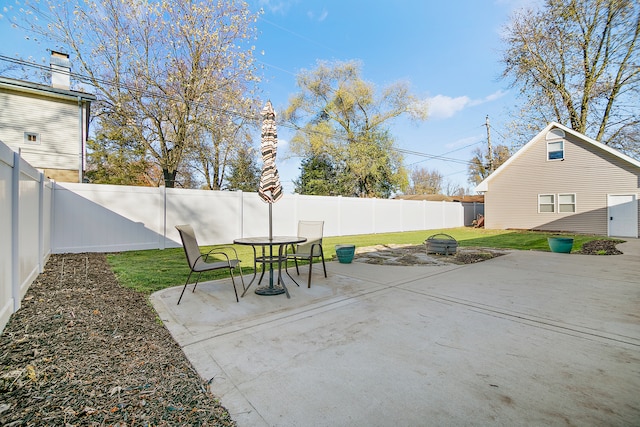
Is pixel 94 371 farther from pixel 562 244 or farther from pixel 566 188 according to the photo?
pixel 566 188

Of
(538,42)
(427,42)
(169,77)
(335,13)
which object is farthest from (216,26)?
(538,42)

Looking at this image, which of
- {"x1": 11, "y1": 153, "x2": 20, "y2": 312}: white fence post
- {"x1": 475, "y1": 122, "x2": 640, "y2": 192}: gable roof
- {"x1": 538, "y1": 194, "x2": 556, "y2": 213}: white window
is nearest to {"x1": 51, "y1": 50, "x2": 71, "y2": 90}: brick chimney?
{"x1": 11, "y1": 153, "x2": 20, "y2": 312}: white fence post

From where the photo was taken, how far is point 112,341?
2545mm

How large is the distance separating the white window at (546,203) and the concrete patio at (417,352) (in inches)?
527

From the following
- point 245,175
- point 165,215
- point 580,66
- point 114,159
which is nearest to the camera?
point 165,215

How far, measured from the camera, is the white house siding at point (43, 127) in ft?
37.6

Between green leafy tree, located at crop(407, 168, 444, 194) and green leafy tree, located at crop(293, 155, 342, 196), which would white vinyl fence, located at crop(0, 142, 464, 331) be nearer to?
green leafy tree, located at crop(293, 155, 342, 196)

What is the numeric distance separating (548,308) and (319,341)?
9.63 feet

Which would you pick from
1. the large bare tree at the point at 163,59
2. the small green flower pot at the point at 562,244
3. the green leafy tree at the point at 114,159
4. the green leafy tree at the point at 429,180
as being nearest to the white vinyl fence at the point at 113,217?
the large bare tree at the point at 163,59

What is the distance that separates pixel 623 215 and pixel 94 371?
63.2 feet

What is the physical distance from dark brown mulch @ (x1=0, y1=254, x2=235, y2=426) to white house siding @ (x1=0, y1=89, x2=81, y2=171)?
39.1 ft

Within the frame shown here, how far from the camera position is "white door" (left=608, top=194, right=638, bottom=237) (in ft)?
43.3

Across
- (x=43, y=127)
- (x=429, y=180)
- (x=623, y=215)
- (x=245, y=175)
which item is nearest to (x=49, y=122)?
(x=43, y=127)

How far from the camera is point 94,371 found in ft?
6.74
